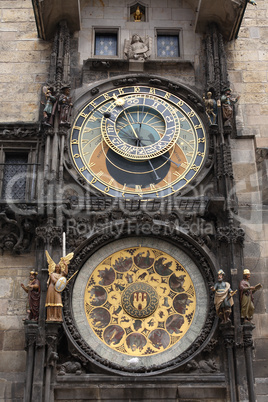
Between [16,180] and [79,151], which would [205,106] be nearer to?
[79,151]

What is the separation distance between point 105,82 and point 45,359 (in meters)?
6.21

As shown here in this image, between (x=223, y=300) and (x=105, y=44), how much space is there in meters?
6.92

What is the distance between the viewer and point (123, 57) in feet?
46.5

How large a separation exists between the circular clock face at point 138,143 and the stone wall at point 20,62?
4.43 ft

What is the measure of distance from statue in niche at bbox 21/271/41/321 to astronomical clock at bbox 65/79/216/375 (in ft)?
1.90

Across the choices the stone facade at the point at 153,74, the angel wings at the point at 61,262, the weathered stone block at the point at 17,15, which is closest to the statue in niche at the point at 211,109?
the stone facade at the point at 153,74

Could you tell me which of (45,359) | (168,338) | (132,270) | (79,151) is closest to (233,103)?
(79,151)

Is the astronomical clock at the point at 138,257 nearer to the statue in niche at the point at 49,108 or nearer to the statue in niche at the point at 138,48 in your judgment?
the statue in niche at the point at 49,108

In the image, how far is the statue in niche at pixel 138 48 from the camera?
14055 millimetres

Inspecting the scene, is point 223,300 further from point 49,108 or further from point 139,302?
point 49,108

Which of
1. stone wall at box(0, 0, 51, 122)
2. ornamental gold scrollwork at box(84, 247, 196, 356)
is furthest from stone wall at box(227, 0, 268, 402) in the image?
stone wall at box(0, 0, 51, 122)

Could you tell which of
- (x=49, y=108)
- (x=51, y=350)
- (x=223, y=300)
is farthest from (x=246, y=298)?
(x=49, y=108)

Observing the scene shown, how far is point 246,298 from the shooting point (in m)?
11.2

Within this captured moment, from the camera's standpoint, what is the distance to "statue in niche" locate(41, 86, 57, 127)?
13.0 meters
